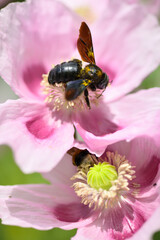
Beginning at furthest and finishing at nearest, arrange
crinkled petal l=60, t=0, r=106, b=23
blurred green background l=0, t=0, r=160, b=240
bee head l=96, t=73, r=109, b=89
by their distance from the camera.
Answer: crinkled petal l=60, t=0, r=106, b=23, blurred green background l=0, t=0, r=160, b=240, bee head l=96, t=73, r=109, b=89

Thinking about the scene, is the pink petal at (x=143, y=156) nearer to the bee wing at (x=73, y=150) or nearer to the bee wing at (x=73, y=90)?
the bee wing at (x=73, y=150)

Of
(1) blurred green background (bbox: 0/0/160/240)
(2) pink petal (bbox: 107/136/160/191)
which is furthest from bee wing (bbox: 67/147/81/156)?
(1) blurred green background (bbox: 0/0/160/240)

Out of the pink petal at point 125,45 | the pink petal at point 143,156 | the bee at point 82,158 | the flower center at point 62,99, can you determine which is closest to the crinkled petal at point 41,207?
the bee at point 82,158

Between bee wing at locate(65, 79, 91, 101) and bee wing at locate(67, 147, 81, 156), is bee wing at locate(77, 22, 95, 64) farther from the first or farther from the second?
bee wing at locate(67, 147, 81, 156)

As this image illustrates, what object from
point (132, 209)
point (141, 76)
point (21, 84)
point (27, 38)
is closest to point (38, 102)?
point (21, 84)

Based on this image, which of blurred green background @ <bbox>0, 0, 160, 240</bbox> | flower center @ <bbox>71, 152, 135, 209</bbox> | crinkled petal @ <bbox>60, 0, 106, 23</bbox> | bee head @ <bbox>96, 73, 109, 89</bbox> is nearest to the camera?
flower center @ <bbox>71, 152, 135, 209</bbox>

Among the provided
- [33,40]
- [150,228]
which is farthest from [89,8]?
[150,228]

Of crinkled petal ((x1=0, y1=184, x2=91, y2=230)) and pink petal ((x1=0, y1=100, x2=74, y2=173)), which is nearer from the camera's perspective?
pink petal ((x1=0, y1=100, x2=74, y2=173))

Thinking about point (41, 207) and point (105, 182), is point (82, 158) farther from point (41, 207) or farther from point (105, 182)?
point (41, 207)
